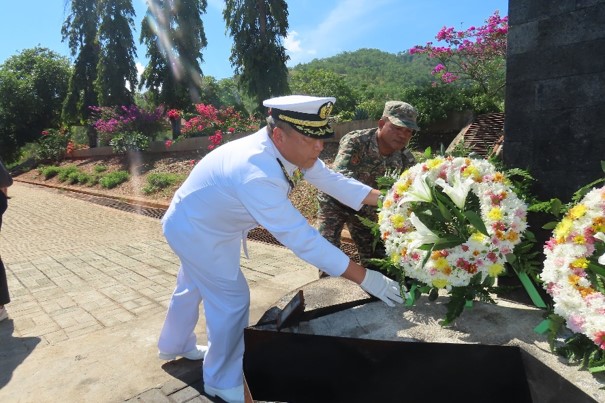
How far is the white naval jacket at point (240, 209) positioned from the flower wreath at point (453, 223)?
1.09 feet

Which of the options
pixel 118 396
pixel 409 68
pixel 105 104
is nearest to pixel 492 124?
pixel 118 396

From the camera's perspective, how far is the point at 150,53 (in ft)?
72.8

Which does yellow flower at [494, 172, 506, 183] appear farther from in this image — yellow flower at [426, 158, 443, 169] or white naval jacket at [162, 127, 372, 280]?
white naval jacket at [162, 127, 372, 280]

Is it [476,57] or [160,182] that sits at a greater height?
[476,57]

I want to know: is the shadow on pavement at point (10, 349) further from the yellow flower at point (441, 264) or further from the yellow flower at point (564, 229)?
the yellow flower at point (564, 229)

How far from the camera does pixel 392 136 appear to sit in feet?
11.2

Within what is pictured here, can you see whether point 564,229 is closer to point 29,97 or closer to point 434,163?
point 434,163

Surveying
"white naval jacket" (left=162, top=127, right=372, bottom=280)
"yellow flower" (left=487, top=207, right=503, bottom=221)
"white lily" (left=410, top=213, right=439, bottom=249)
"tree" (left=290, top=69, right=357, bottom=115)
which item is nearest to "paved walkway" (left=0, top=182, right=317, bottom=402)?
"white naval jacket" (left=162, top=127, right=372, bottom=280)

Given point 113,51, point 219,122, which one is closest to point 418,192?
point 219,122

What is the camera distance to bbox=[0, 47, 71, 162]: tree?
31984mm

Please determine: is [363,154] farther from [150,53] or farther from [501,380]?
[150,53]

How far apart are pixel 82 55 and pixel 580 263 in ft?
102

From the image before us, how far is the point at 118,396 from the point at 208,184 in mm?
1513

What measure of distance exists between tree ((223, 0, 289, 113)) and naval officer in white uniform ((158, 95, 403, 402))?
1660cm
